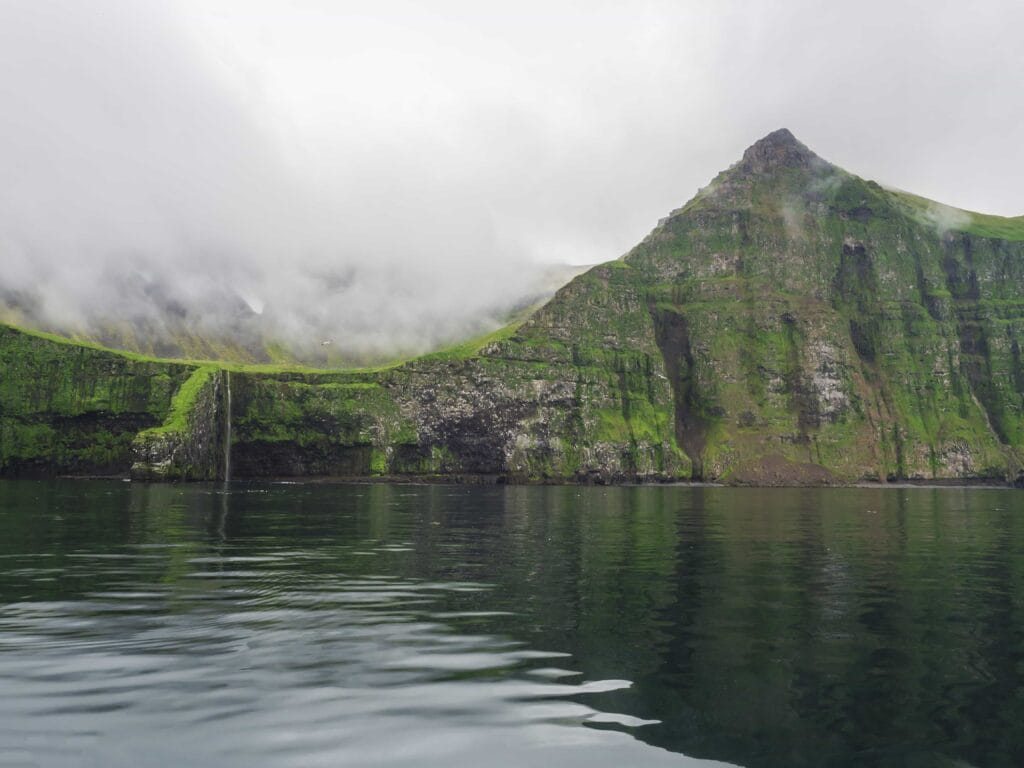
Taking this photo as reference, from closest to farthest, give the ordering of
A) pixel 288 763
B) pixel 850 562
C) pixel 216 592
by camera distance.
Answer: pixel 288 763 < pixel 216 592 < pixel 850 562

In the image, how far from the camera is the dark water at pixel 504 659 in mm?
12914

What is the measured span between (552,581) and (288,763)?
21250 mm

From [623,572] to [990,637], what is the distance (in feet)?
53.4

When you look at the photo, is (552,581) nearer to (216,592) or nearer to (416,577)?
(416,577)

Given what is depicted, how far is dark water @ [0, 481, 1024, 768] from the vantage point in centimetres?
1291

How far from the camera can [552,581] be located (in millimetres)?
32219

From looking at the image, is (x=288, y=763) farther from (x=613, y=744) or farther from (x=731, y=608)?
(x=731, y=608)

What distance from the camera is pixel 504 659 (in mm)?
18594

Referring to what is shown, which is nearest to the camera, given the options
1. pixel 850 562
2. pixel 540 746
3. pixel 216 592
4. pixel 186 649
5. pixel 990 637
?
pixel 540 746

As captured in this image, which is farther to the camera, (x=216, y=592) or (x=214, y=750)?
(x=216, y=592)

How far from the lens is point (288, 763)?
11891mm

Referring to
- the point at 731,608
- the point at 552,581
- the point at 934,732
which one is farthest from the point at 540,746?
the point at 552,581

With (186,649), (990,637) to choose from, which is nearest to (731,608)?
(990,637)

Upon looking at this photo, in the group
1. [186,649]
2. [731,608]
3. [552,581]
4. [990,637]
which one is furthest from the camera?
[552,581]
